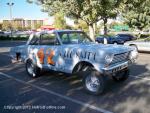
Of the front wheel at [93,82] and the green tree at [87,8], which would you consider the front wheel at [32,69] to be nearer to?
the front wheel at [93,82]

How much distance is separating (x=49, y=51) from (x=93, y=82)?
2074 mm

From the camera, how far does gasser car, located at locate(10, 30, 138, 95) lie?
7.07 metres

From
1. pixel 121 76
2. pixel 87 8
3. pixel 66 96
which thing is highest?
pixel 87 8

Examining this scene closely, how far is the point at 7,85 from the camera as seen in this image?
8.59 metres

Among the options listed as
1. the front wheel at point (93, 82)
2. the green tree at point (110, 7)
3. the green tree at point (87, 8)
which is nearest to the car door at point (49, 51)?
the front wheel at point (93, 82)

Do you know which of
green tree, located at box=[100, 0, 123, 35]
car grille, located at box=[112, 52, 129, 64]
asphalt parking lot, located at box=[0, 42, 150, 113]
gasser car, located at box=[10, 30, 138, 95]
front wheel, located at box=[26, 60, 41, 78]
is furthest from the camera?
green tree, located at box=[100, 0, 123, 35]

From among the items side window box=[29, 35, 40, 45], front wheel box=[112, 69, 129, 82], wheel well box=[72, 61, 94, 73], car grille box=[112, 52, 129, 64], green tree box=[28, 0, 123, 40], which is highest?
green tree box=[28, 0, 123, 40]

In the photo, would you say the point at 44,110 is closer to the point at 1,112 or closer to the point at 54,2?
the point at 1,112

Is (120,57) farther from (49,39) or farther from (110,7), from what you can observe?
(110,7)

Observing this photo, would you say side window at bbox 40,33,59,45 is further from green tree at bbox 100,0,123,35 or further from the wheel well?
green tree at bbox 100,0,123,35

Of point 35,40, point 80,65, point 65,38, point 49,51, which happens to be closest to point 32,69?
point 35,40

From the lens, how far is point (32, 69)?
9758mm

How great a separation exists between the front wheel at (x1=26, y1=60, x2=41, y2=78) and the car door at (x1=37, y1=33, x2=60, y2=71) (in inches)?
25.9

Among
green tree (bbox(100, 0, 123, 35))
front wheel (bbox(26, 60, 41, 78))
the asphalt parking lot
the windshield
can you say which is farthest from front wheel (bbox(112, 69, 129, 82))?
green tree (bbox(100, 0, 123, 35))
